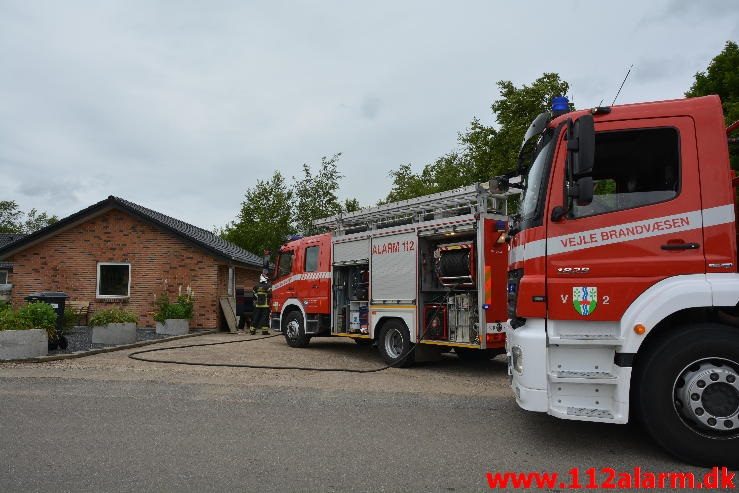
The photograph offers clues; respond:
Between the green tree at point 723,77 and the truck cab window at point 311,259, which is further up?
the green tree at point 723,77

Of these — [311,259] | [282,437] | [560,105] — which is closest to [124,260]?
[311,259]

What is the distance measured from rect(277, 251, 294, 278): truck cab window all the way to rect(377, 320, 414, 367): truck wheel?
3865 mm

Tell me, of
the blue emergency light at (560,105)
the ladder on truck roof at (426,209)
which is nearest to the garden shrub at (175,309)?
the ladder on truck roof at (426,209)

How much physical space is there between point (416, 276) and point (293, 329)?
4.72 meters

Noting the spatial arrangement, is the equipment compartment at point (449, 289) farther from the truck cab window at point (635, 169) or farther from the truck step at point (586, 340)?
the truck step at point (586, 340)

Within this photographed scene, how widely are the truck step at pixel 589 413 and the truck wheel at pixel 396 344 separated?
16.5 feet

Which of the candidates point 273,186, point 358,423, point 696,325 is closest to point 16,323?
point 358,423

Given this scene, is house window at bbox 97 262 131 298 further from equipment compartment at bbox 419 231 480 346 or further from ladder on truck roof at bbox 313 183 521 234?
equipment compartment at bbox 419 231 480 346

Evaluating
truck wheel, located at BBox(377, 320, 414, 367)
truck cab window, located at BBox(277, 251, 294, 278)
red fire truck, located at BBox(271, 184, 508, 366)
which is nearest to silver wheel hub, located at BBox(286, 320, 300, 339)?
red fire truck, located at BBox(271, 184, 508, 366)

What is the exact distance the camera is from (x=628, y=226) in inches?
177

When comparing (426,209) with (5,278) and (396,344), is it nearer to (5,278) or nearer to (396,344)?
(396,344)

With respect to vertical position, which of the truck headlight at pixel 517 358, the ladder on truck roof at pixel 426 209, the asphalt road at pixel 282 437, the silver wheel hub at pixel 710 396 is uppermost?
the ladder on truck roof at pixel 426 209

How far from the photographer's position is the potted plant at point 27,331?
31.4 ft

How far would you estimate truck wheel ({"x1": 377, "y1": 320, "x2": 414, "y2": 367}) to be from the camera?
30.8 ft
